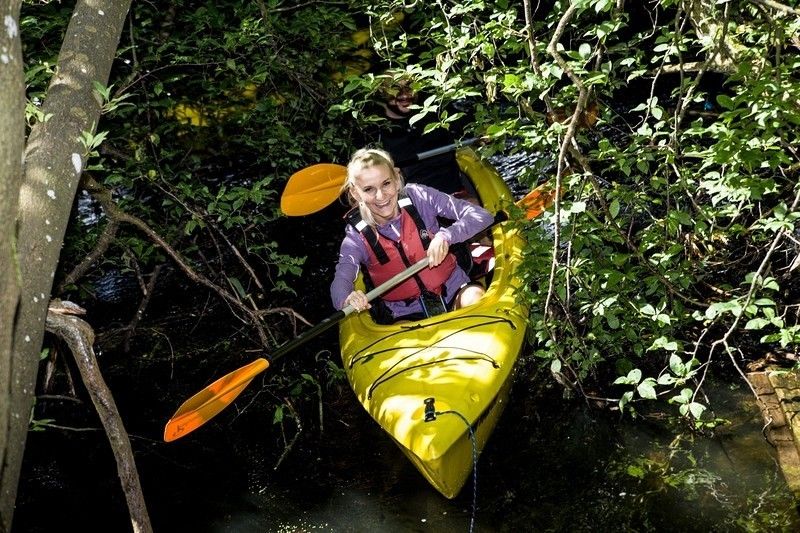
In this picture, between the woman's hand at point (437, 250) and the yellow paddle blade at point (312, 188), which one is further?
the yellow paddle blade at point (312, 188)

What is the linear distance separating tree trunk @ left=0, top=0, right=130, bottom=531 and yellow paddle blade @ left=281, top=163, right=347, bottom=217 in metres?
2.34

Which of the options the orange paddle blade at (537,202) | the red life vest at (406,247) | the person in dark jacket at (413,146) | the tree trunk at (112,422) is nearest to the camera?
the tree trunk at (112,422)

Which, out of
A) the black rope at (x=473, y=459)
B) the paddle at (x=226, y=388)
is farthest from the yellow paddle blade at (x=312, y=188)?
the black rope at (x=473, y=459)

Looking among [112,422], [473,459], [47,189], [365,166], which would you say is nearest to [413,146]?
[365,166]

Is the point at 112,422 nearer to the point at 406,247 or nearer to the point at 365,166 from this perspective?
the point at 365,166

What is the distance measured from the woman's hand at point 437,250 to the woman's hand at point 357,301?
343mm

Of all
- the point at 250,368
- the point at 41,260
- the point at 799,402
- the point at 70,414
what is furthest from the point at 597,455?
the point at 70,414

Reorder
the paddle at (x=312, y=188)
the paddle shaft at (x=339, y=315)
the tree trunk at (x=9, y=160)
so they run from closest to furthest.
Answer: the tree trunk at (x=9, y=160)
the paddle shaft at (x=339, y=315)
the paddle at (x=312, y=188)

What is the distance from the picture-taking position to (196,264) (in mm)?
5957

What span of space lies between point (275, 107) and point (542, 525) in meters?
2.69

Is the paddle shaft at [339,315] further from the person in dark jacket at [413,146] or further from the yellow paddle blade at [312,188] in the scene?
the person in dark jacket at [413,146]

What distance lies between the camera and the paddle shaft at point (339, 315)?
3.73 meters

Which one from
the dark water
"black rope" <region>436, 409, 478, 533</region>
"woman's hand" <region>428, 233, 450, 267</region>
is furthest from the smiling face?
"black rope" <region>436, 409, 478, 533</region>

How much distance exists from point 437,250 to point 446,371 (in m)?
0.63
